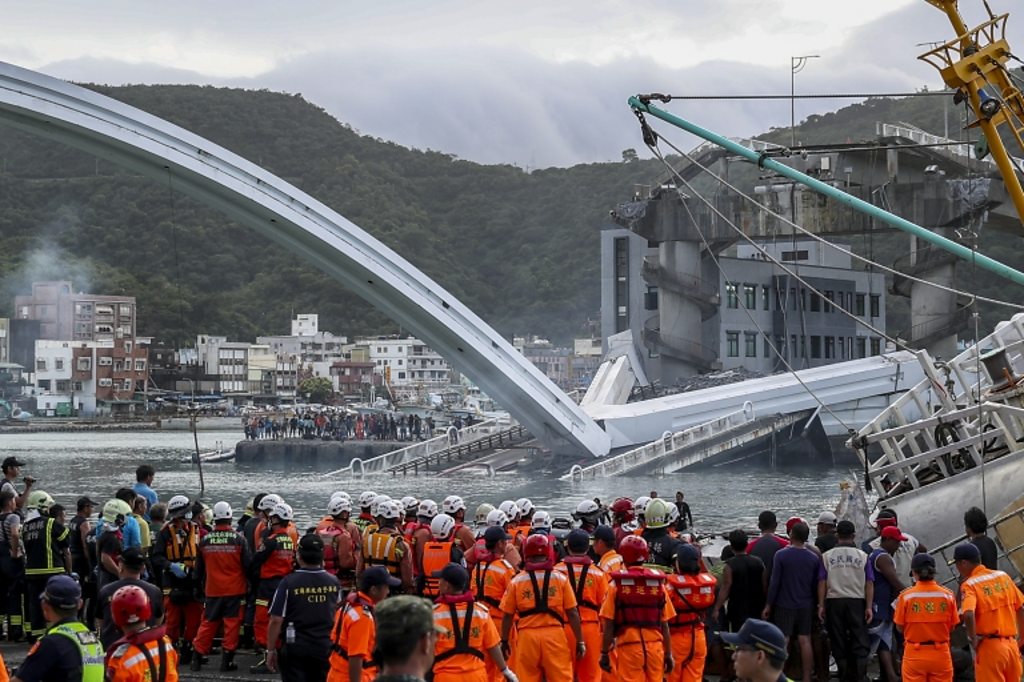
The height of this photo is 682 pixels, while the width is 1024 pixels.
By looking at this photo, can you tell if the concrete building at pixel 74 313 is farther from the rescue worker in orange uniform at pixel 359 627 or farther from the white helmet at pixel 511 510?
the rescue worker in orange uniform at pixel 359 627

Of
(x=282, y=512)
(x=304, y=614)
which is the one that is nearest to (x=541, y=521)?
(x=282, y=512)

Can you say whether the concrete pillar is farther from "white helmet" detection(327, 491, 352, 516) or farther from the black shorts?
the black shorts

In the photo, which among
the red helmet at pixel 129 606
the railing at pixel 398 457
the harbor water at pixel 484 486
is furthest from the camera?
the railing at pixel 398 457

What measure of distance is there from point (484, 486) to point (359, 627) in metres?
38.0

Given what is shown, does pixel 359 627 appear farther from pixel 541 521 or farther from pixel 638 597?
pixel 541 521

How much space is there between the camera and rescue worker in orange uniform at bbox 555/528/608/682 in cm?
927

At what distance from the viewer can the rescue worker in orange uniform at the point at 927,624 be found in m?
9.21

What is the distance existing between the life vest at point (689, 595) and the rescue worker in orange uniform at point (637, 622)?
42 centimetres

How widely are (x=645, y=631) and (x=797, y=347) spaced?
194 ft

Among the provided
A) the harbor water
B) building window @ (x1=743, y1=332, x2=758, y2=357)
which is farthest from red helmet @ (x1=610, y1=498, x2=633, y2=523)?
building window @ (x1=743, y1=332, x2=758, y2=357)

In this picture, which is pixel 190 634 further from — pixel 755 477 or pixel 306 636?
pixel 755 477

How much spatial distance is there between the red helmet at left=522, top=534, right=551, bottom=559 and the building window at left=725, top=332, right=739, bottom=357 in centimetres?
5670

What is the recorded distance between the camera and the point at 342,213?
133750 mm

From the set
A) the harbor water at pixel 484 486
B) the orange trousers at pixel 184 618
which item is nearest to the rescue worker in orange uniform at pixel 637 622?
the orange trousers at pixel 184 618
